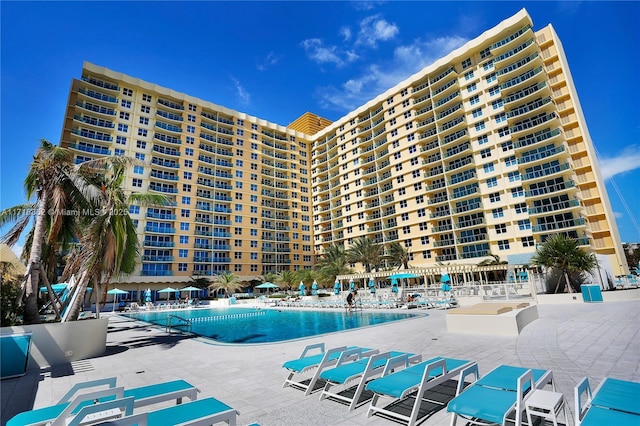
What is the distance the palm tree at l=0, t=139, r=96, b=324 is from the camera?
9.59 meters

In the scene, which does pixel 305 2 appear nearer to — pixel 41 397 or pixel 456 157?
pixel 41 397

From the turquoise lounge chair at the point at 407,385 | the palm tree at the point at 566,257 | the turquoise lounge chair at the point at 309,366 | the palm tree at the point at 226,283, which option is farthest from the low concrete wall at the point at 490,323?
the palm tree at the point at 226,283

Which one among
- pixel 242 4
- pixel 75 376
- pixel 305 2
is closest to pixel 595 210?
pixel 305 2

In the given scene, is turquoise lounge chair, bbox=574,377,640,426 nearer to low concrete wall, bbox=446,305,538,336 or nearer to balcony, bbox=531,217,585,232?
low concrete wall, bbox=446,305,538,336

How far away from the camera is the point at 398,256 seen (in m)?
47.0

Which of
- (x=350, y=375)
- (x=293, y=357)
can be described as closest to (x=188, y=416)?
(x=350, y=375)

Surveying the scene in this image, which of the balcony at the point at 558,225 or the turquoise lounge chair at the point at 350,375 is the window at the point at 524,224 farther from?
the turquoise lounge chair at the point at 350,375

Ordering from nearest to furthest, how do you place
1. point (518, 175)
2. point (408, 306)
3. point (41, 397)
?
point (41, 397) < point (408, 306) < point (518, 175)

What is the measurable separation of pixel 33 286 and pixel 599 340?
17.0m

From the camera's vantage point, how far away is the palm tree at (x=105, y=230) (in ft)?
36.2

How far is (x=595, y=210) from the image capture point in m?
36.6

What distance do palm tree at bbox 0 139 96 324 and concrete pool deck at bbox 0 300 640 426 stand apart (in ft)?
9.55

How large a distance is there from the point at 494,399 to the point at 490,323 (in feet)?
26.7

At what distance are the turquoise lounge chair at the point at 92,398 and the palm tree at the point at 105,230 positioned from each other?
7775 mm
